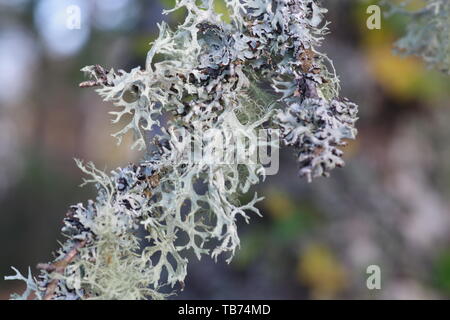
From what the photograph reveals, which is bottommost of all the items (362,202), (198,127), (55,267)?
(55,267)

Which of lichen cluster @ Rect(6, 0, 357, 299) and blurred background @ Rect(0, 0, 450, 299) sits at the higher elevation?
blurred background @ Rect(0, 0, 450, 299)

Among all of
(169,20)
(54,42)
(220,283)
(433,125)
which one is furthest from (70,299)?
(54,42)

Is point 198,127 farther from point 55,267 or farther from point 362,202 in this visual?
point 362,202

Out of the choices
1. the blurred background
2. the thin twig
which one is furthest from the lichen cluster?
the blurred background

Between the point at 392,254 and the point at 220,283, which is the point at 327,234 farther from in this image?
the point at 220,283

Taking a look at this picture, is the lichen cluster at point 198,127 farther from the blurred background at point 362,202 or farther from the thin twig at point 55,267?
the blurred background at point 362,202

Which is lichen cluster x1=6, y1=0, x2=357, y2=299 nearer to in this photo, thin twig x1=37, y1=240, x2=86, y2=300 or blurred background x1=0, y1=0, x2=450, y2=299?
thin twig x1=37, y1=240, x2=86, y2=300

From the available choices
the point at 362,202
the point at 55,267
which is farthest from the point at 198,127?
the point at 362,202

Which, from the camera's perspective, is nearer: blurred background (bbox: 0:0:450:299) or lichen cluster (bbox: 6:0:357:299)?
lichen cluster (bbox: 6:0:357:299)
